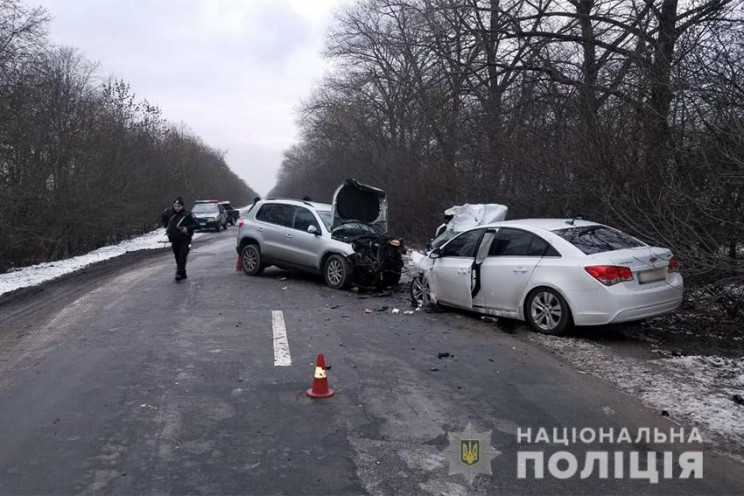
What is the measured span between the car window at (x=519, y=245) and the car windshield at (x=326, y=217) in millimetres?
4567

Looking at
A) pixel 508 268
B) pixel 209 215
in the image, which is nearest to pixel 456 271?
pixel 508 268

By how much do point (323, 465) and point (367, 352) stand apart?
3077 mm

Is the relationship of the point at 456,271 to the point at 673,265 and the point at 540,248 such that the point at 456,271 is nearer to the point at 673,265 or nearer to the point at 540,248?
the point at 540,248

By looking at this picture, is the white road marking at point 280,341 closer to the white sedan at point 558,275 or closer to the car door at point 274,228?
the white sedan at point 558,275

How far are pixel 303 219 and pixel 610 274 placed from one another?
7199 mm

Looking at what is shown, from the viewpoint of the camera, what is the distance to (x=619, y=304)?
271 inches

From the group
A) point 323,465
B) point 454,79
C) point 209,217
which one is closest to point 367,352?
point 323,465

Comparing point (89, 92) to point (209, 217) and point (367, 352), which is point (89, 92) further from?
point (367, 352)

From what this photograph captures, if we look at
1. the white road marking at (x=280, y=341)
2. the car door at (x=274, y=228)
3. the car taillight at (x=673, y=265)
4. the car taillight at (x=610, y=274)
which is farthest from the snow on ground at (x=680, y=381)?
the car door at (x=274, y=228)

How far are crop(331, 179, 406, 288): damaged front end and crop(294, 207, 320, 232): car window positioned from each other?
0.50 metres

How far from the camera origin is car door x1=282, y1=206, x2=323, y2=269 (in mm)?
12156

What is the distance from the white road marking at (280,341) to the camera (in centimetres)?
641

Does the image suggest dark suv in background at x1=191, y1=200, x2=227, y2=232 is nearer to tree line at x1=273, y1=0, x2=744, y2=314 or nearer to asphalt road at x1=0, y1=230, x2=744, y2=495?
tree line at x1=273, y1=0, x2=744, y2=314

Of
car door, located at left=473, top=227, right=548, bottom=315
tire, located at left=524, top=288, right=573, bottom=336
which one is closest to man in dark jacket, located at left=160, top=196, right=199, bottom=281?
car door, located at left=473, top=227, right=548, bottom=315
